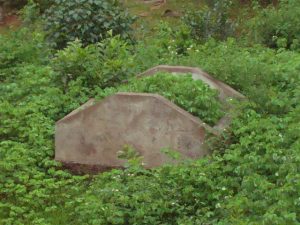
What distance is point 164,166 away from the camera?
7.04 meters

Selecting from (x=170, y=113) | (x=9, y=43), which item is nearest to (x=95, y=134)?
(x=170, y=113)

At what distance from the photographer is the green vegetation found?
21.4 ft

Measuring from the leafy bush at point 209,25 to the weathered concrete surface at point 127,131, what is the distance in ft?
11.3

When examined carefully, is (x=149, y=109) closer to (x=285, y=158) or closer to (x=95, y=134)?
(x=95, y=134)

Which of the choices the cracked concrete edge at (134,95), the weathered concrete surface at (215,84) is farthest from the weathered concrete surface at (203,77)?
the cracked concrete edge at (134,95)

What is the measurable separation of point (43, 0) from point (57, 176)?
7053mm

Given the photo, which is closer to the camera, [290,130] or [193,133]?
[290,130]

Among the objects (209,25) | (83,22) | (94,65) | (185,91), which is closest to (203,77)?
(185,91)

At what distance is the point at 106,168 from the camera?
26.9 ft

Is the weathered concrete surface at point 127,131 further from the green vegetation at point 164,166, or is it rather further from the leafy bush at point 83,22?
the leafy bush at point 83,22

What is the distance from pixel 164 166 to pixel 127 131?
115cm

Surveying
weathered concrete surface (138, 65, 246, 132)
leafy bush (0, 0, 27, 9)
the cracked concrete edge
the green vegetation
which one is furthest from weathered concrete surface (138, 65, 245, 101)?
leafy bush (0, 0, 27, 9)

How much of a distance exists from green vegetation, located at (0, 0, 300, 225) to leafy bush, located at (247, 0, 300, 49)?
2cm

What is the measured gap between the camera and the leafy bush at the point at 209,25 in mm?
11555
